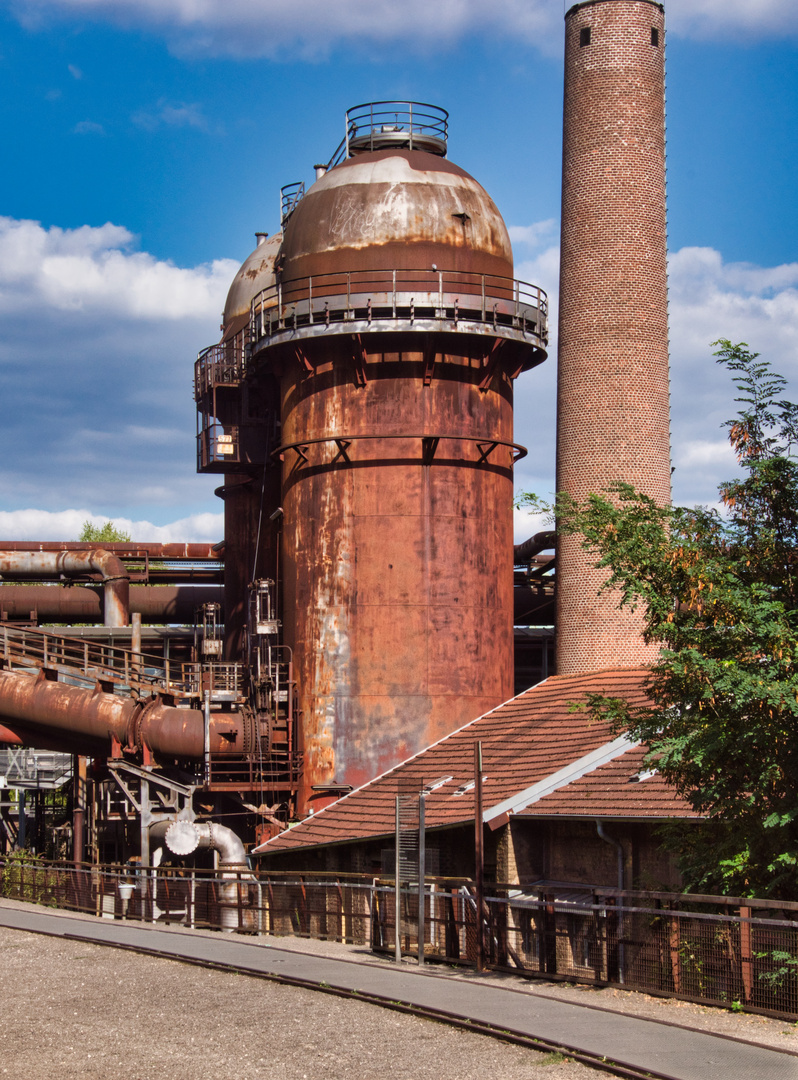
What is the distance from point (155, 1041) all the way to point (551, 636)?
25.4m

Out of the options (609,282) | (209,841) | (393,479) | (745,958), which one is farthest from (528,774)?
(609,282)

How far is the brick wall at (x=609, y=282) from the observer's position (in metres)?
28.7

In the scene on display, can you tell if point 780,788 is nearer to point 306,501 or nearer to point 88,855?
point 306,501

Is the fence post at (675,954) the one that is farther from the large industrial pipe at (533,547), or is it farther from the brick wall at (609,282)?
the large industrial pipe at (533,547)

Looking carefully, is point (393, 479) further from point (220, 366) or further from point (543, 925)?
point (543, 925)

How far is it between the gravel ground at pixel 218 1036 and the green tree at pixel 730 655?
364 cm

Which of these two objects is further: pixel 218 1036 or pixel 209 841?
pixel 209 841

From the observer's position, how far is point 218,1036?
1248 centimetres

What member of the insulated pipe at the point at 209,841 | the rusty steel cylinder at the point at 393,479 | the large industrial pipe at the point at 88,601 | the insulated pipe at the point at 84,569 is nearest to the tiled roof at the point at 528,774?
the insulated pipe at the point at 209,841

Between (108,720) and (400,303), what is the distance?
1053 centimetres

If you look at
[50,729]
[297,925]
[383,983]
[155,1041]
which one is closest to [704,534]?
[383,983]

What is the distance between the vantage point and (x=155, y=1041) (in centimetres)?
1230

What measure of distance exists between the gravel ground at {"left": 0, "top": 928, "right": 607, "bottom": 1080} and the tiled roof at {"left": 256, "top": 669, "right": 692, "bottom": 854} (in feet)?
15.8

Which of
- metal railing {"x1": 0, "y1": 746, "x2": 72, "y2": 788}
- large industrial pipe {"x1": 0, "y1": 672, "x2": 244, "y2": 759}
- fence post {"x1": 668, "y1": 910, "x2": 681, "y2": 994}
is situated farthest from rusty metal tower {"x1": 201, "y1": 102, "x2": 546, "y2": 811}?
metal railing {"x1": 0, "y1": 746, "x2": 72, "y2": 788}
